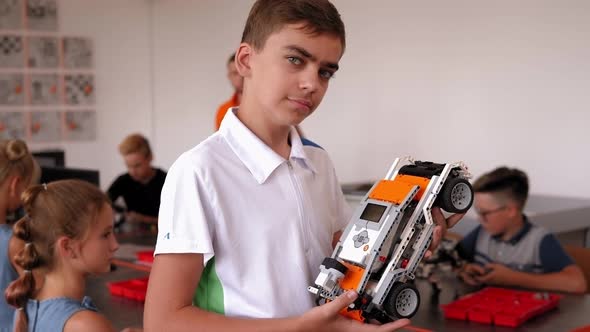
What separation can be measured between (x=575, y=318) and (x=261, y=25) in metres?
1.33

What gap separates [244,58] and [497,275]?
63.4 inches

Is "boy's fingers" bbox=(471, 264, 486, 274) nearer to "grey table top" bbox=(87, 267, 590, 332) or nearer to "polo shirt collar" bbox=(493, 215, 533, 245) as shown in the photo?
"grey table top" bbox=(87, 267, 590, 332)

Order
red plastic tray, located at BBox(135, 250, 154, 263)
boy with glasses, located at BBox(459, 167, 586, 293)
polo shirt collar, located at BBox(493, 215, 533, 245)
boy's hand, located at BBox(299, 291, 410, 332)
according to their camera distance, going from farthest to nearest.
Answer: polo shirt collar, located at BBox(493, 215, 533, 245), red plastic tray, located at BBox(135, 250, 154, 263), boy with glasses, located at BBox(459, 167, 586, 293), boy's hand, located at BBox(299, 291, 410, 332)

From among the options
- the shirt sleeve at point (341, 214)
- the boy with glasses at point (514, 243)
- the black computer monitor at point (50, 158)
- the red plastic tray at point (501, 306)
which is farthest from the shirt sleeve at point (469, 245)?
the black computer monitor at point (50, 158)

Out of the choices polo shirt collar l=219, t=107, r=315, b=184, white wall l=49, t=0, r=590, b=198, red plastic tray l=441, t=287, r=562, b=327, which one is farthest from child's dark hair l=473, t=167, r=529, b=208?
polo shirt collar l=219, t=107, r=315, b=184

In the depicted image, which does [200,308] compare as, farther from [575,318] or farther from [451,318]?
[575,318]

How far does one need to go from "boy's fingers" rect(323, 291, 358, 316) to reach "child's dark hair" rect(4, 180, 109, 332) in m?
0.83

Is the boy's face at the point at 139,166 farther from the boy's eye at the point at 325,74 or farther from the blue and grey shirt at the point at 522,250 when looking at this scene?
the boy's eye at the point at 325,74

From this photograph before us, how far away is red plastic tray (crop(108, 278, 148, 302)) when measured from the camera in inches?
87.1

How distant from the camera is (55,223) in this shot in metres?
1.71

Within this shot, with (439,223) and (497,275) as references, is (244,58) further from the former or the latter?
(497,275)

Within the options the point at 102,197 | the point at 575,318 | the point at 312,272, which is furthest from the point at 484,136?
the point at 312,272

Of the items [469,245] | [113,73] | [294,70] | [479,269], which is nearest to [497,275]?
[479,269]

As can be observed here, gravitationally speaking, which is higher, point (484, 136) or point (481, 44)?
point (481, 44)
